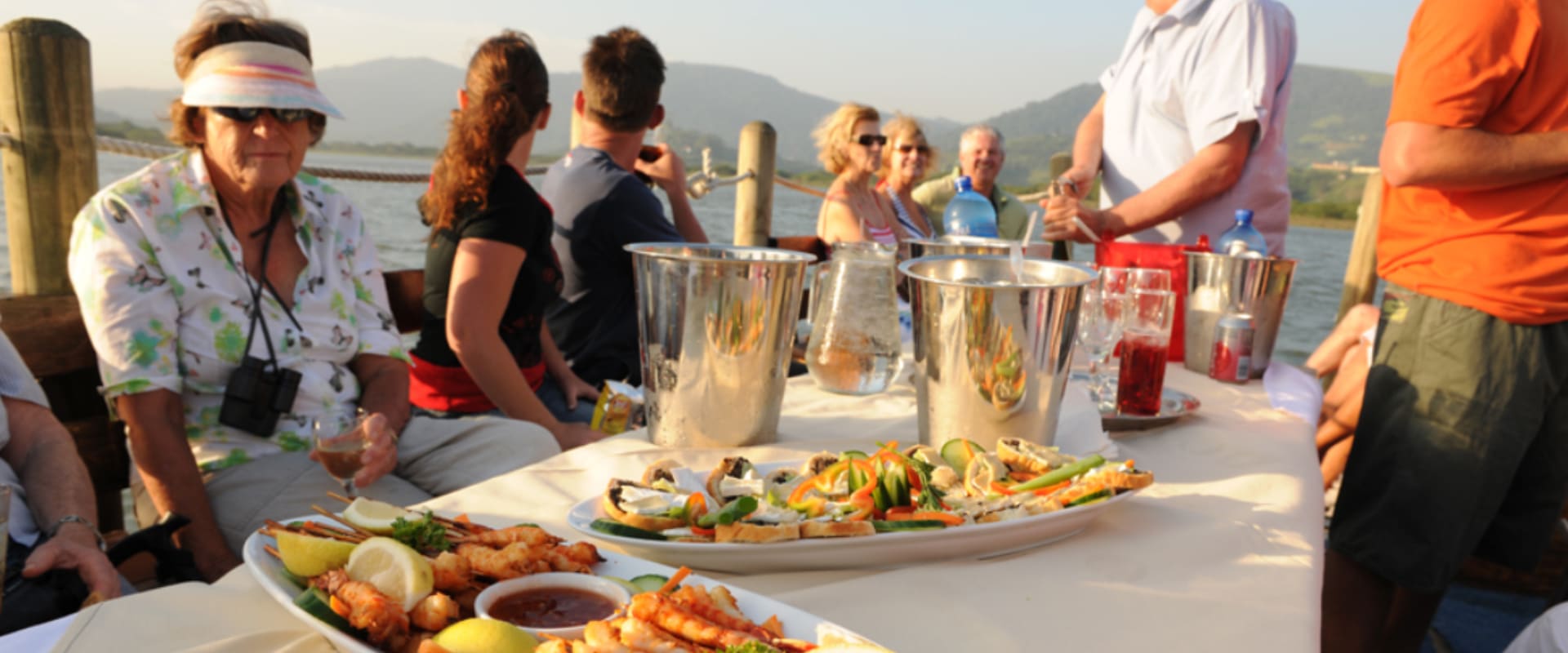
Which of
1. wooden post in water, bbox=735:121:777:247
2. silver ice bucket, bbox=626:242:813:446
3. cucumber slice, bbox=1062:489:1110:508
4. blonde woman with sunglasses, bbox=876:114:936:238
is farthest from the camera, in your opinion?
blonde woman with sunglasses, bbox=876:114:936:238

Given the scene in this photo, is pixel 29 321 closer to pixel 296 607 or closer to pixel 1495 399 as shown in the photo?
pixel 296 607

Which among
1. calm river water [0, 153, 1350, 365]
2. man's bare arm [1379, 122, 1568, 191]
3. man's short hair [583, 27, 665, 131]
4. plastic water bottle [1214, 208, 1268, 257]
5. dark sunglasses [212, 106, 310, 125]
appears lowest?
calm river water [0, 153, 1350, 365]

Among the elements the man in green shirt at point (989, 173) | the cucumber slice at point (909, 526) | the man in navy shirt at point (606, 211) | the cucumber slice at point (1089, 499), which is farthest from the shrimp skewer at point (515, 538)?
the man in green shirt at point (989, 173)

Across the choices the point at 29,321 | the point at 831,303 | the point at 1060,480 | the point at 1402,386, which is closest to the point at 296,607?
the point at 1060,480

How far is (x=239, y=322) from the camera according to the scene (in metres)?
2.33

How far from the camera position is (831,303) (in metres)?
2.03

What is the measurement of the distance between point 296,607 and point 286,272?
186cm

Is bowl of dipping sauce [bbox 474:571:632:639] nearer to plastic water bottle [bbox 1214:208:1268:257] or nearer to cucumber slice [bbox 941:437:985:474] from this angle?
cucumber slice [bbox 941:437:985:474]

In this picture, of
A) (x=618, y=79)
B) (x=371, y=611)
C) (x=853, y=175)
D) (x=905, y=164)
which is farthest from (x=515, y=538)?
(x=905, y=164)

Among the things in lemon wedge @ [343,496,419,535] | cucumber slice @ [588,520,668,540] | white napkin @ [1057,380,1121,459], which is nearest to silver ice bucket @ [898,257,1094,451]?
white napkin @ [1057,380,1121,459]

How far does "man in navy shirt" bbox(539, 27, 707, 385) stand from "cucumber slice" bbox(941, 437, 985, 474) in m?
2.18

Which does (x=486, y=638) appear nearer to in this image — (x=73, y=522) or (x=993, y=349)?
(x=993, y=349)

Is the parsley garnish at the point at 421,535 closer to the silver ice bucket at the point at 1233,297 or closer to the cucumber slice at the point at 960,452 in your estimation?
the cucumber slice at the point at 960,452

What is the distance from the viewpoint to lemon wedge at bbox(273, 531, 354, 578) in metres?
0.96
